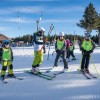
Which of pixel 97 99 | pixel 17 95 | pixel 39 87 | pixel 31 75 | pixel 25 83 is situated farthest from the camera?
pixel 31 75

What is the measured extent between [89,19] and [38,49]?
4585cm

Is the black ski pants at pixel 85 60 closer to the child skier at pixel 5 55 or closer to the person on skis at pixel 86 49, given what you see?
the person on skis at pixel 86 49

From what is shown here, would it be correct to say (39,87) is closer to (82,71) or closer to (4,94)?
(4,94)

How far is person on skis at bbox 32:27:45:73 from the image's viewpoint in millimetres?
11492

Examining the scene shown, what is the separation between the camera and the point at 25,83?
376 inches

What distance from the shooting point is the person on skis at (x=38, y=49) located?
11.5 m

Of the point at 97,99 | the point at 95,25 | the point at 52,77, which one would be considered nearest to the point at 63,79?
the point at 52,77

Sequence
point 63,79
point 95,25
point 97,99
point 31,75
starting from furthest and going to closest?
1. point 95,25
2. point 31,75
3. point 63,79
4. point 97,99

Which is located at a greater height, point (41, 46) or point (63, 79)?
point (41, 46)

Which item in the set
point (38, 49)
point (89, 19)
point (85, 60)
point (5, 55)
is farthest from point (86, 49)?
point (89, 19)

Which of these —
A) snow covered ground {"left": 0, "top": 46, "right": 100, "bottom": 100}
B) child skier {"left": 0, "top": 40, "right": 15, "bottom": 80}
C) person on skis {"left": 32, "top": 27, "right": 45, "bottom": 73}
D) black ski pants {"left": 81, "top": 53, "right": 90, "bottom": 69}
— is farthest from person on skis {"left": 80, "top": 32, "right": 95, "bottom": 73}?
child skier {"left": 0, "top": 40, "right": 15, "bottom": 80}

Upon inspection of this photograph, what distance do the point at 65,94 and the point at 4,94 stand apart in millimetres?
1855

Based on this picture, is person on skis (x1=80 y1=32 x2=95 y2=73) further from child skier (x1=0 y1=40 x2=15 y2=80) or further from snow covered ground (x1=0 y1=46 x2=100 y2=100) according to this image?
child skier (x1=0 y1=40 x2=15 y2=80)

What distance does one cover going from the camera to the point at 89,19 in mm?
56031
